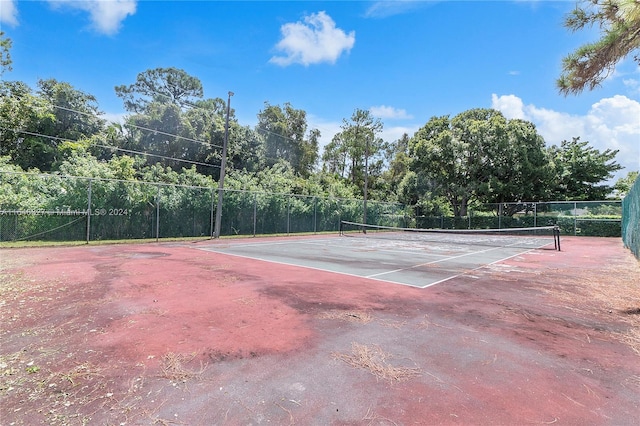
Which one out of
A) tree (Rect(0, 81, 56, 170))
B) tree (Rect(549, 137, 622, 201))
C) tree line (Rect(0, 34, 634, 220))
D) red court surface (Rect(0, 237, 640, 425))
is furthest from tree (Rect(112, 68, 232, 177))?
tree (Rect(549, 137, 622, 201))

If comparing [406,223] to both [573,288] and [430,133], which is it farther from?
[573,288]

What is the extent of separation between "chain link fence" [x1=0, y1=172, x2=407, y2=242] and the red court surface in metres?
7.56

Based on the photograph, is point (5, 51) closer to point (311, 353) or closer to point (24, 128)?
point (24, 128)

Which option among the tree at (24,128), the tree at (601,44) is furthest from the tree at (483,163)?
the tree at (24,128)

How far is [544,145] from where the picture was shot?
27.9 metres

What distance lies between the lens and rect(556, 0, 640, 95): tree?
406 centimetres

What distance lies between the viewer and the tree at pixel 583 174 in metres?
28.3

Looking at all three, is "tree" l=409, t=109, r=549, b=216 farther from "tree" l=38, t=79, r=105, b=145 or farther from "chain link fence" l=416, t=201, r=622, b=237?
"tree" l=38, t=79, r=105, b=145

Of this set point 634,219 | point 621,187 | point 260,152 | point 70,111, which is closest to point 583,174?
point 621,187

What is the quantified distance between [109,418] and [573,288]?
7840mm

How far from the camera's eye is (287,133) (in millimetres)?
39906

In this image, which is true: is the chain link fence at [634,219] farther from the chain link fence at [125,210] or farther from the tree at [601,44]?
the chain link fence at [125,210]

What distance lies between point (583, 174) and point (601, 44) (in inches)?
1229

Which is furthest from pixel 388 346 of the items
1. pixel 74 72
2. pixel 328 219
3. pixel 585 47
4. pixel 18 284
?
pixel 74 72
